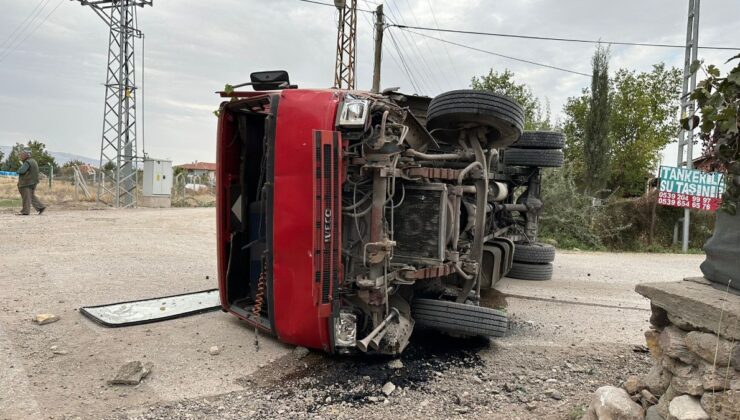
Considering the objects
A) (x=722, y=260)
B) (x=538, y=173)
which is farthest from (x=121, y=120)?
(x=722, y=260)

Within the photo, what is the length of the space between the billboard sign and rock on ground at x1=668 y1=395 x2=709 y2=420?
11971 mm

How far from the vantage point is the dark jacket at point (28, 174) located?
12539mm

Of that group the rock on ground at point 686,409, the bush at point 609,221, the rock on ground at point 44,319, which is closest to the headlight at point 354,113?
the rock on ground at point 686,409

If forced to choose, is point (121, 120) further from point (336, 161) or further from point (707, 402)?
point (707, 402)

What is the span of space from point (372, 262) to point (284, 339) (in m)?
0.96

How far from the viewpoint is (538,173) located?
766 centimetres

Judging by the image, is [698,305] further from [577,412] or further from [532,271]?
[532,271]

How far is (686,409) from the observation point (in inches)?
85.5

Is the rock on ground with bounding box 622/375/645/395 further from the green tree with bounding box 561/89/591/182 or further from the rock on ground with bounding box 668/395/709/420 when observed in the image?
the green tree with bounding box 561/89/591/182

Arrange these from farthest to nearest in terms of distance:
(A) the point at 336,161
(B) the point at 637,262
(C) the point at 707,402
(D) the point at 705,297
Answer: (B) the point at 637,262 → (A) the point at 336,161 → (D) the point at 705,297 → (C) the point at 707,402

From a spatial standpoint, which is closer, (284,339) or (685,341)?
(685,341)

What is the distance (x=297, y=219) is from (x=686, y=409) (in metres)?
2.41

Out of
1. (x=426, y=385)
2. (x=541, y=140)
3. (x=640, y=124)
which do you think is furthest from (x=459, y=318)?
(x=640, y=124)

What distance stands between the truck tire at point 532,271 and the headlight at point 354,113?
5035 mm
